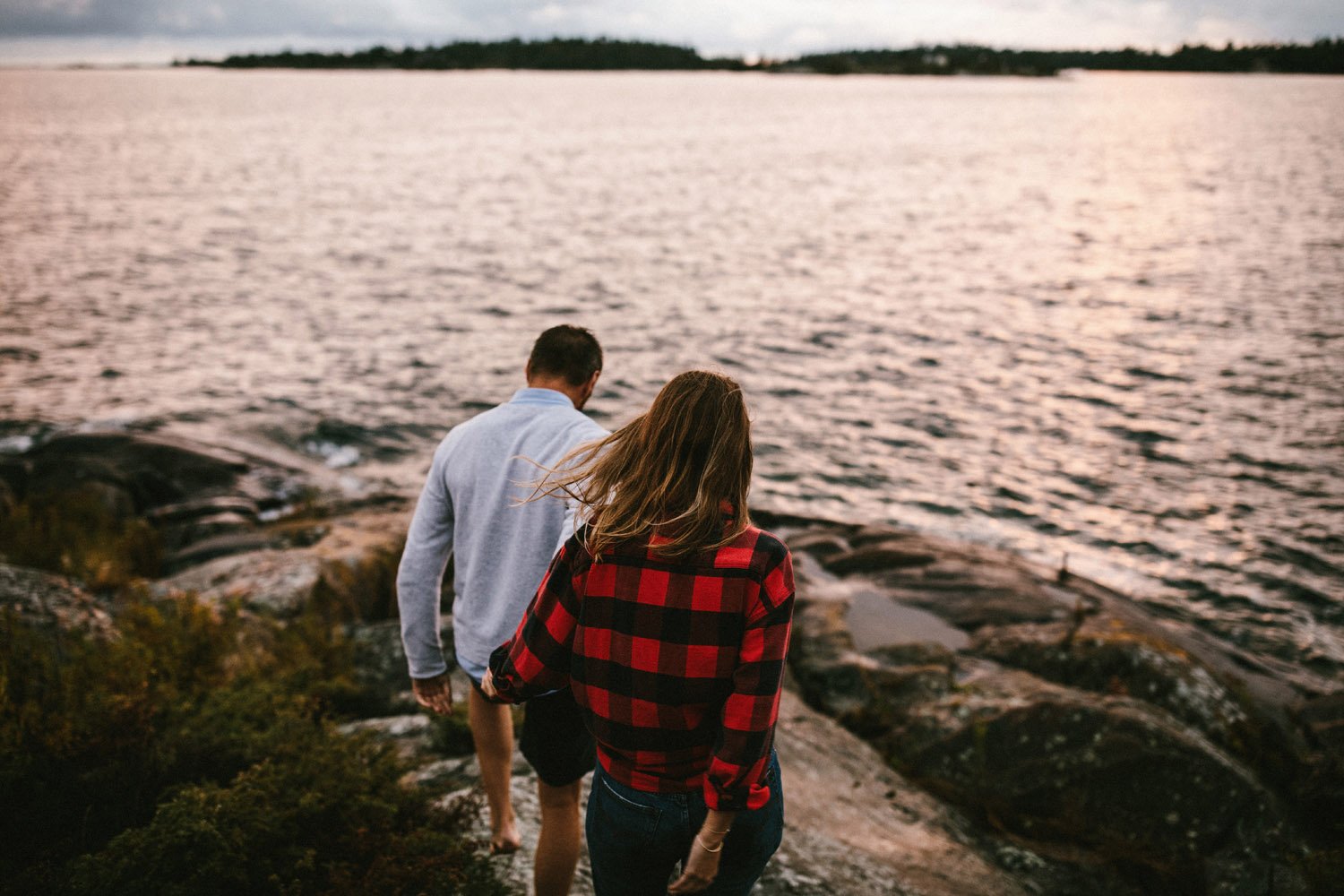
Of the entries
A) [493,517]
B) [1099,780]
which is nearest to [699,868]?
[493,517]

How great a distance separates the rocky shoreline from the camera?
512 centimetres

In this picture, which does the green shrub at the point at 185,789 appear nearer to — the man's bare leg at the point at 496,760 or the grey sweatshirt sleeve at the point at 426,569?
the man's bare leg at the point at 496,760

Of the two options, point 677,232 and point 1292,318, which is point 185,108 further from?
point 1292,318

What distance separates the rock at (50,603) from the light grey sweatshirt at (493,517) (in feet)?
12.2

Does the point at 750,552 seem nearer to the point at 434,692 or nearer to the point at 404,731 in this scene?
the point at 434,692

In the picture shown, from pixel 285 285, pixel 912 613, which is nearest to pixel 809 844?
pixel 912 613

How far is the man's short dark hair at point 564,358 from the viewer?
3484 mm

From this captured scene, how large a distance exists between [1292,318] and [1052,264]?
312 inches

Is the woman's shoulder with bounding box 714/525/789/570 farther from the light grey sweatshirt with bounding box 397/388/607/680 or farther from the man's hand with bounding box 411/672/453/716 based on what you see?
the man's hand with bounding box 411/672/453/716

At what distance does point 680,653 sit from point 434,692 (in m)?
1.84

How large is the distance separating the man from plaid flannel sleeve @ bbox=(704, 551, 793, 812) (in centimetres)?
102

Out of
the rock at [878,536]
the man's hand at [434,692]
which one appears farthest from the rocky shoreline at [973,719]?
the man's hand at [434,692]

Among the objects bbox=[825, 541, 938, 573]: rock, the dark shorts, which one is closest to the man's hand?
the dark shorts

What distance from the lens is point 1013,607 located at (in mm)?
9258
